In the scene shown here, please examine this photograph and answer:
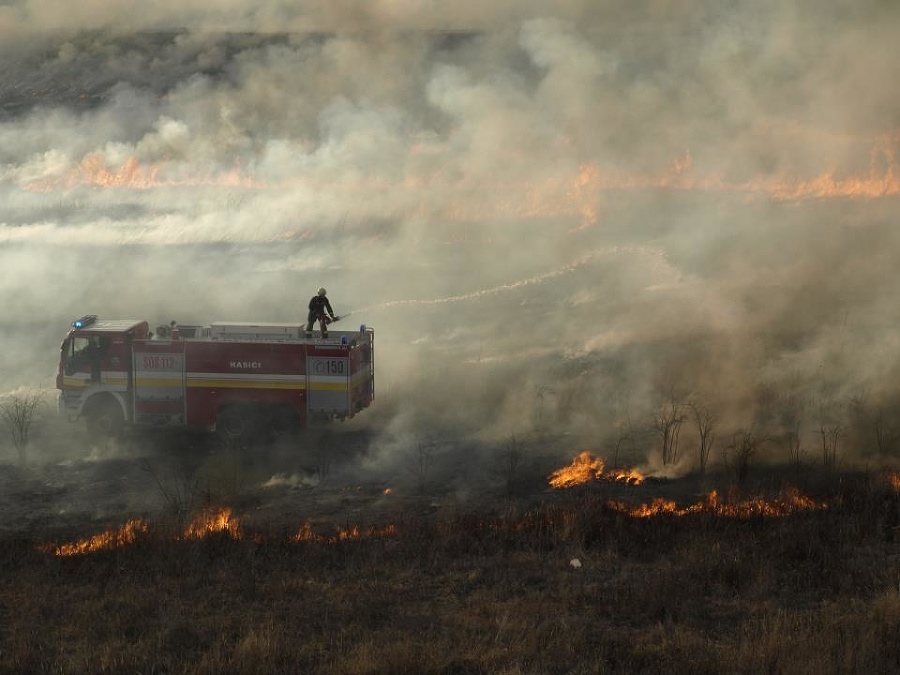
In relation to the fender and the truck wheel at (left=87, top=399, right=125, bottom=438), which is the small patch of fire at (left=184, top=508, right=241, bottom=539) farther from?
the truck wheel at (left=87, top=399, right=125, bottom=438)

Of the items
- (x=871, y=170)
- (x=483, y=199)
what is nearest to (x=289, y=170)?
(x=483, y=199)

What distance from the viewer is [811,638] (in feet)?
32.9

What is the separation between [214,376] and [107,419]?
298 cm

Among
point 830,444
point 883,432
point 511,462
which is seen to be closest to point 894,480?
point 830,444

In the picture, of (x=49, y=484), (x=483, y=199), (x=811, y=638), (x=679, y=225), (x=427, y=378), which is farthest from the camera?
(x=483, y=199)

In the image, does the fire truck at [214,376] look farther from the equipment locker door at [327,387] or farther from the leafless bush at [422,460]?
the leafless bush at [422,460]

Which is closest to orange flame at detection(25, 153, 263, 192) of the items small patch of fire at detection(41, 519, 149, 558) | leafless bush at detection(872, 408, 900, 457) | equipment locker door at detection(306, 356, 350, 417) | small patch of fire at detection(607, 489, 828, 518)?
equipment locker door at detection(306, 356, 350, 417)

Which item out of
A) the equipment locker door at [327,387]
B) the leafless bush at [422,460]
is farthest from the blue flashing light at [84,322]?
the leafless bush at [422,460]

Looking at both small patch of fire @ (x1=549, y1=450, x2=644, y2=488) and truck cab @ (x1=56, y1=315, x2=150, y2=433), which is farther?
truck cab @ (x1=56, y1=315, x2=150, y2=433)

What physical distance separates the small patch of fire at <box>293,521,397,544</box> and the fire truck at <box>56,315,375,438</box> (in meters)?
5.51

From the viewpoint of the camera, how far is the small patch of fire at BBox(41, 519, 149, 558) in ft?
44.8

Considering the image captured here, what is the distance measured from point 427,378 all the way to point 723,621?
654 inches

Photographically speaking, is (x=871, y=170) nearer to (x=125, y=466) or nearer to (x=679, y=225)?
(x=679, y=225)

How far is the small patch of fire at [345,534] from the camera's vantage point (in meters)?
14.1
